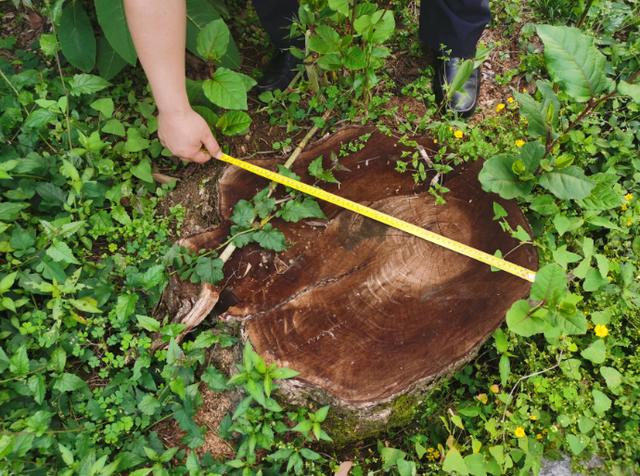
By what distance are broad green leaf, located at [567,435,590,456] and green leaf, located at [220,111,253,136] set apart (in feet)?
7.71

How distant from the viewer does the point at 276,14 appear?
8.88ft

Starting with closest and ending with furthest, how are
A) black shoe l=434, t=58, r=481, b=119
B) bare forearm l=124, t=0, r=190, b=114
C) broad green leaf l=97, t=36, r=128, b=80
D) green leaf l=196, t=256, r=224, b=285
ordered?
bare forearm l=124, t=0, r=190, b=114
green leaf l=196, t=256, r=224, b=285
broad green leaf l=97, t=36, r=128, b=80
black shoe l=434, t=58, r=481, b=119

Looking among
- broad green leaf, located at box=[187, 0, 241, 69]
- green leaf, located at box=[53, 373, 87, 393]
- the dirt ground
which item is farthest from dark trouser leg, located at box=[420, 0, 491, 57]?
green leaf, located at box=[53, 373, 87, 393]

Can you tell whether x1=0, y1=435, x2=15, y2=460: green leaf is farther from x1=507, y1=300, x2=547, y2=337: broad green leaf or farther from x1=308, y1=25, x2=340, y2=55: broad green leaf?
x1=308, y1=25, x2=340, y2=55: broad green leaf

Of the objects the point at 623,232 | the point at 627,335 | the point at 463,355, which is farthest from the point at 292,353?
the point at 623,232

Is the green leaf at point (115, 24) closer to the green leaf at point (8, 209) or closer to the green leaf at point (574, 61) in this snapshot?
the green leaf at point (8, 209)

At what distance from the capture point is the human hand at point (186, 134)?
5.85 feet

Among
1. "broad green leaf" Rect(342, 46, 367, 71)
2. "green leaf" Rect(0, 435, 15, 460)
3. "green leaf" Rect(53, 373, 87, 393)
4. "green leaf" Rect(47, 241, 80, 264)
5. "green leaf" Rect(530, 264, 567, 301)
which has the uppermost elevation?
"broad green leaf" Rect(342, 46, 367, 71)

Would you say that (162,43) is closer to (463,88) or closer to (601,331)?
(463,88)

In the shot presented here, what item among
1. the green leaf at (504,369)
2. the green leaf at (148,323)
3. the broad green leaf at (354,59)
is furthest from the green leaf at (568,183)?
the green leaf at (148,323)

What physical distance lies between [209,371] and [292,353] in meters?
0.51

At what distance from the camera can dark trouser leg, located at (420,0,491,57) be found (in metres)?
2.54

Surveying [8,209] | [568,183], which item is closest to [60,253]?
[8,209]

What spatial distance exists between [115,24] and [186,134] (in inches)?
40.4
